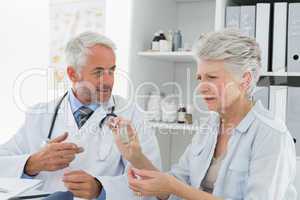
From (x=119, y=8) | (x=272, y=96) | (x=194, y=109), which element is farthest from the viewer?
(x=194, y=109)

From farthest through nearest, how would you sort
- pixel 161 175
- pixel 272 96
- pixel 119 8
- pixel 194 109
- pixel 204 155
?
pixel 194 109
pixel 119 8
pixel 272 96
pixel 204 155
pixel 161 175

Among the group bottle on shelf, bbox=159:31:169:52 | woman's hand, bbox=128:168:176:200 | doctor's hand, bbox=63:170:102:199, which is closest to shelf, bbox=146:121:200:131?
bottle on shelf, bbox=159:31:169:52

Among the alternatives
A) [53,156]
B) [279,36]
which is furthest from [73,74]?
[279,36]

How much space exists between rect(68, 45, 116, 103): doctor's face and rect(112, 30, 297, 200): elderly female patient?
0.19 metres

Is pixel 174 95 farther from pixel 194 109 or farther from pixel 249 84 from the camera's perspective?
pixel 249 84

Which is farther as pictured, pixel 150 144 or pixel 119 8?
pixel 119 8

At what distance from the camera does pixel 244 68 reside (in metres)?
1.21

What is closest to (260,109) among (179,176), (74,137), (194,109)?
(179,176)

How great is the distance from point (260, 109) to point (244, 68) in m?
0.16

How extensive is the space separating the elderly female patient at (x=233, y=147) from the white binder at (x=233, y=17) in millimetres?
494

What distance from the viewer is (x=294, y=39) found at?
5.24ft

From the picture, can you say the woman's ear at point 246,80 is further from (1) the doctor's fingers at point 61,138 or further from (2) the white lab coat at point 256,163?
(1) the doctor's fingers at point 61,138

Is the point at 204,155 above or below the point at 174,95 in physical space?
below

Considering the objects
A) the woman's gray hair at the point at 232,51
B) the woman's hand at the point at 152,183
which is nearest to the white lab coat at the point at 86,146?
the woman's hand at the point at 152,183
